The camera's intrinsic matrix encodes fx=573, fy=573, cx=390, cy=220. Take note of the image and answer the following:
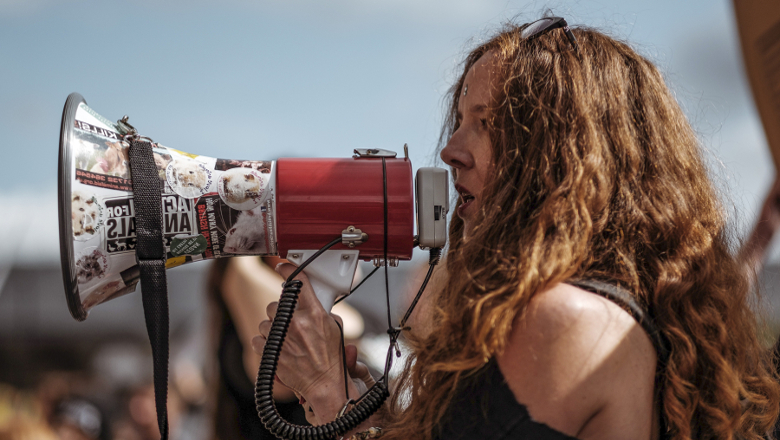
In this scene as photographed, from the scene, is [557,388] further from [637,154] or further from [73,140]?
[73,140]

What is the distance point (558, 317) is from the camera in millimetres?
1033

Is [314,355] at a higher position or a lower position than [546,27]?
lower

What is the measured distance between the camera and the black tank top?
1.05 meters

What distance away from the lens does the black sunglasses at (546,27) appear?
140 centimetres

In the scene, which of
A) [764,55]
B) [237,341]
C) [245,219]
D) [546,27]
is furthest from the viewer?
Result: [237,341]

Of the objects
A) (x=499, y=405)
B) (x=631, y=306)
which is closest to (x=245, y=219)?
(x=499, y=405)

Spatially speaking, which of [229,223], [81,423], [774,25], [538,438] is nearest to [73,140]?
[229,223]

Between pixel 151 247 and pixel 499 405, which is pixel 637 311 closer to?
pixel 499 405

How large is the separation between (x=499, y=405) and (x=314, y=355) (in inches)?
26.4

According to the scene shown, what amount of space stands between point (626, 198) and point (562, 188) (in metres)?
0.15

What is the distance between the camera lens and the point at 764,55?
64 centimetres

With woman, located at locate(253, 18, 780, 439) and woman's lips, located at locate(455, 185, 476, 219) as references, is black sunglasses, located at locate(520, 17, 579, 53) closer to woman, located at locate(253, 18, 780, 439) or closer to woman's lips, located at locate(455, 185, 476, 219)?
woman, located at locate(253, 18, 780, 439)

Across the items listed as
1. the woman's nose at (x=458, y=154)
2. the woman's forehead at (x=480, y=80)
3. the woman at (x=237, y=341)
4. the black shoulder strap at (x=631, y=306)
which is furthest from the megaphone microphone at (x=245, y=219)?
the woman at (x=237, y=341)

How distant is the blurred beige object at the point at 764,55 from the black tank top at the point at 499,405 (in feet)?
1.69
